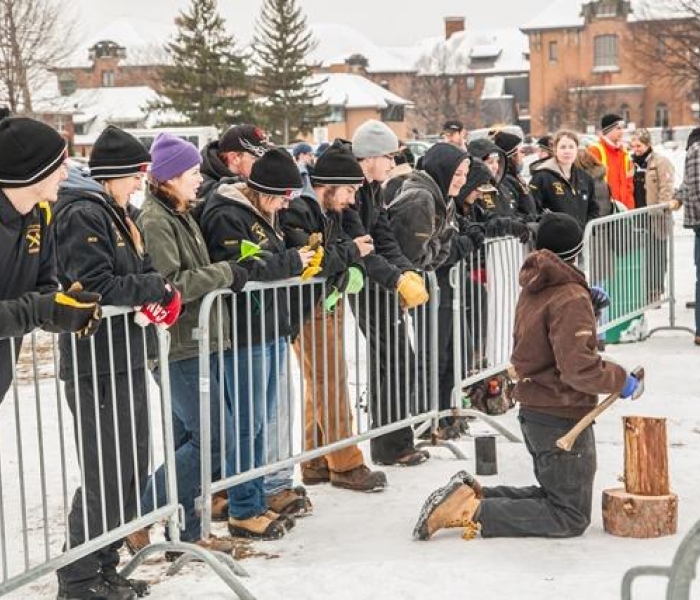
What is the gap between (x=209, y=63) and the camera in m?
62.5

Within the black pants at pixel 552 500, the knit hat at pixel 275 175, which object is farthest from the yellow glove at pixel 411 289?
the black pants at pixel 552 500

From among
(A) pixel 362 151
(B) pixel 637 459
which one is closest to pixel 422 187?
(A) pixel 362 151

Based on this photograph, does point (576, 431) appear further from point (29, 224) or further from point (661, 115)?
point (661, 115)

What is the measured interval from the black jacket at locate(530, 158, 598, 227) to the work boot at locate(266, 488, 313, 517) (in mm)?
4617

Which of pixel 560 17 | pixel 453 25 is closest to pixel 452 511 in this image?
pixel 560 17

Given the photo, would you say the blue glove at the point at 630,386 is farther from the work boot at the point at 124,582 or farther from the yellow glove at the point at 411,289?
the work boot at the point at 124,582

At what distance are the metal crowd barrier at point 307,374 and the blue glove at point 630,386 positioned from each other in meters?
1.58

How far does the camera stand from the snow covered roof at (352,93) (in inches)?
3725

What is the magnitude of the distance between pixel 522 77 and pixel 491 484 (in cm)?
12041

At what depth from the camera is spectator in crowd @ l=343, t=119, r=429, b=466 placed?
277 inches

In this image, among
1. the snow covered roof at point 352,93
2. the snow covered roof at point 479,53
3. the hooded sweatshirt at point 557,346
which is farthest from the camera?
the snow covered roof at point 479,53

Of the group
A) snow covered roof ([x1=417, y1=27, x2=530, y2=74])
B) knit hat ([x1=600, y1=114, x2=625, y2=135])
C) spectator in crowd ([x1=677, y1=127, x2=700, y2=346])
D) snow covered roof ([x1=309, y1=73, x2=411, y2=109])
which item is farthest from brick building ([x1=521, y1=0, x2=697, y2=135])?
spectator in crowd ([x1=677, y1=127, x2=700, y2=346])

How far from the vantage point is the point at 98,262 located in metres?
5.03

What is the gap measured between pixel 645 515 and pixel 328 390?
1.91 m
